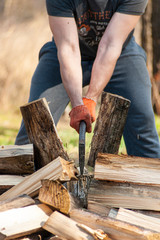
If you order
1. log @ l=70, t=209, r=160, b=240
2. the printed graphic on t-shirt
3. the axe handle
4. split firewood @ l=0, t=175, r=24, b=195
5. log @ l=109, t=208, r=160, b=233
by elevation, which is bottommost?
log @ l=109, t=208, r=160, b=233

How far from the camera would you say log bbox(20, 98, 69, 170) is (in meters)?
1.95

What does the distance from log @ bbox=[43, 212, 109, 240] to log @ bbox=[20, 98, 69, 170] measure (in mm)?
592

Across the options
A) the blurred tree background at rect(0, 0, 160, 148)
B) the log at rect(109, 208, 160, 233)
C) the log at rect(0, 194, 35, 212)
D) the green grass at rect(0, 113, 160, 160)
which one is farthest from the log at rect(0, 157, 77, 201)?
the blurred tree background at rect(0, 0, 160, 148)

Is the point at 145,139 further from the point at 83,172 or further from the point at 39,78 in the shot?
the point at 39,78

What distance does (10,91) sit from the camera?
6.49 m

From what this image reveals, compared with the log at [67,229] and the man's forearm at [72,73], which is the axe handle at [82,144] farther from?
the log at [67,229]

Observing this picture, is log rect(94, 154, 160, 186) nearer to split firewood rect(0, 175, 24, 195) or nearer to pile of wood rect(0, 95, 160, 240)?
pile of wood rect(0, 95, 160, 240)

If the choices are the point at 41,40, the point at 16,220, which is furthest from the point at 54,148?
the point at 41,40

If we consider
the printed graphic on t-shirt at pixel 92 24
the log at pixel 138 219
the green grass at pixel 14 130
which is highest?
the printed graphic on t-shirt at pixel 92 24

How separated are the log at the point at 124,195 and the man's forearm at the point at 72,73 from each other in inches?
25.3

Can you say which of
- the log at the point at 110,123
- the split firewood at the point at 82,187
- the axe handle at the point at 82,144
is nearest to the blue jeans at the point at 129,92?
the log at the point at 110,123

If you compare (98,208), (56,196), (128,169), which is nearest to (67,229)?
(56,196)

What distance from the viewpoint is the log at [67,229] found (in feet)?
4.42

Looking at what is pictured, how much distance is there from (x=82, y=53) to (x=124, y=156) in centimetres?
121
